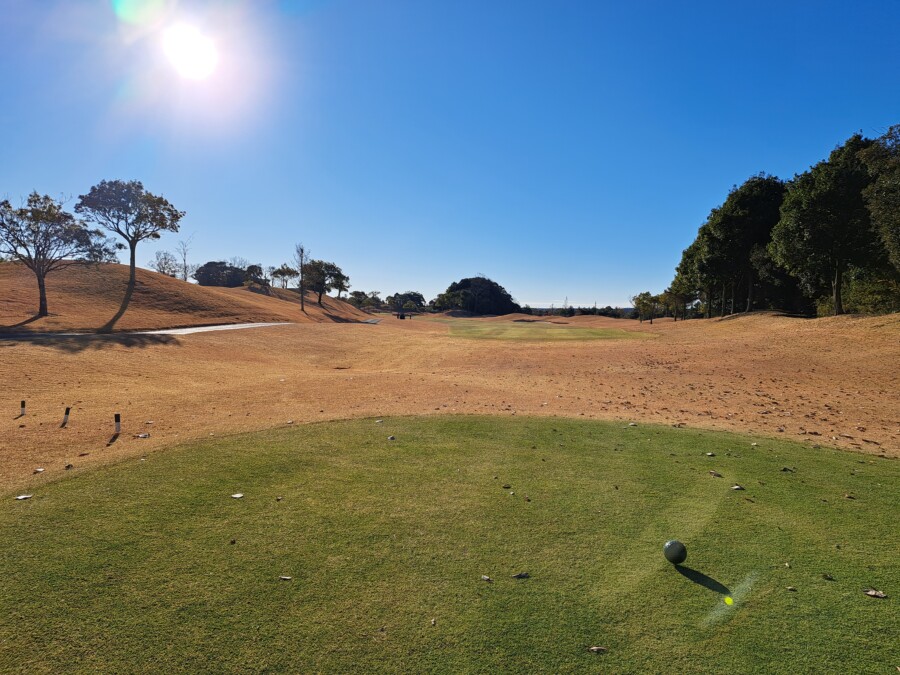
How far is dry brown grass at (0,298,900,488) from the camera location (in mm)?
8766

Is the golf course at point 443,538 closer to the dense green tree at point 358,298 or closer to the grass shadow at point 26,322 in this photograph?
the grass shadow at point 26,322

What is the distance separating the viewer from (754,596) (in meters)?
3.51

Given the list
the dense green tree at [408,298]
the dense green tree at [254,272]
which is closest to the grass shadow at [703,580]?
the dense green tree at [254,272]

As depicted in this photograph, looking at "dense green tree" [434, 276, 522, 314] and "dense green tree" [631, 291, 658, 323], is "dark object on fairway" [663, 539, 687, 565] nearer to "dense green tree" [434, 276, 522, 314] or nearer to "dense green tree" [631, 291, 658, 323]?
"dense green tree" [631, 291, 658, 323]

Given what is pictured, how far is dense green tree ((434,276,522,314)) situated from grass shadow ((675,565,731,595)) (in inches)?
4812

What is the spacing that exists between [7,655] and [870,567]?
23.3 ft

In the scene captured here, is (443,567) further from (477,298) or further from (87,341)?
(477,298)

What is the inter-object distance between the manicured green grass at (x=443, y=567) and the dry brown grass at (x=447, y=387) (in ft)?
9.23

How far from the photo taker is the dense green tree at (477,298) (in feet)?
422

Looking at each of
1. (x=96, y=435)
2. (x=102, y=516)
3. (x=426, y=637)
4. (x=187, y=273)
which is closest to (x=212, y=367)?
(x=96, y=435)

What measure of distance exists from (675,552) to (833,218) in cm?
3730

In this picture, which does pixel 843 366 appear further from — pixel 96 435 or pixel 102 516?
pixel 96 435

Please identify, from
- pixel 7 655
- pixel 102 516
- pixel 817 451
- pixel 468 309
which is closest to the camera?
pixel 7 655

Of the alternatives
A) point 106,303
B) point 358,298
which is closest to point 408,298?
point 358,298
